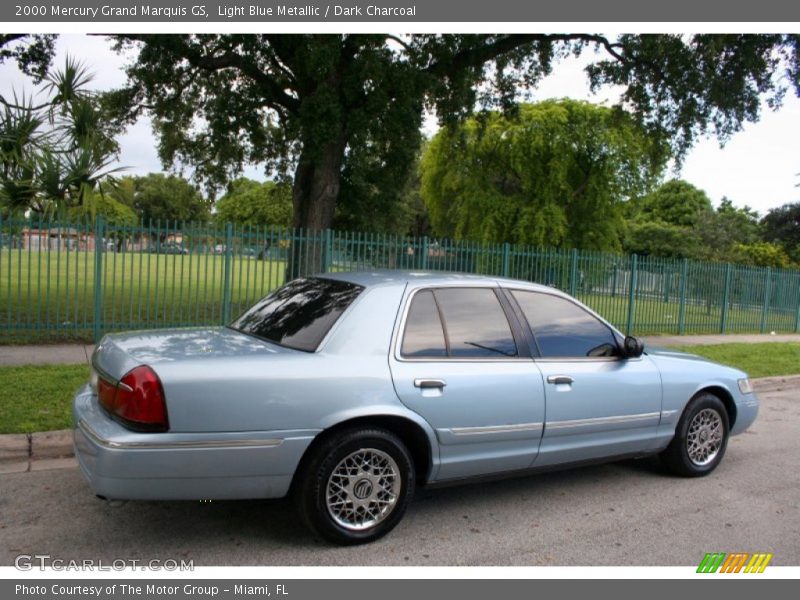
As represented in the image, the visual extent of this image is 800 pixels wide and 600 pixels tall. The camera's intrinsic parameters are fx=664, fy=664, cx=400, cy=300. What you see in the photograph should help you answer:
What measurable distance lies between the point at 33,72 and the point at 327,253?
747 cm

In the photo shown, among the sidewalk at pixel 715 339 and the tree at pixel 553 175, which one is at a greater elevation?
the tree at pixel 553 175

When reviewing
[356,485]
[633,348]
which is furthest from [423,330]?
[633,348]

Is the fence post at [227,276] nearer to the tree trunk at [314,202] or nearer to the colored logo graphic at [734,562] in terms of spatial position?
the tree trunk at [314,202]

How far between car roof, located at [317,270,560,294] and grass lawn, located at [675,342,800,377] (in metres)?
7.68

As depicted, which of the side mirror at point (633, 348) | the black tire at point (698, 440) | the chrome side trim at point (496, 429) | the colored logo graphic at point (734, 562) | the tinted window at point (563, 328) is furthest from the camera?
the black tire at point (698, 440)

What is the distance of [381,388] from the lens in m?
3.93

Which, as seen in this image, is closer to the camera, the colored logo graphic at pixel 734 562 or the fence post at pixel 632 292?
the colored logo graphic at pixel 734 562

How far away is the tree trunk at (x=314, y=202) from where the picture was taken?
12.3 m

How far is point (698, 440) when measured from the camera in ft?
18.3

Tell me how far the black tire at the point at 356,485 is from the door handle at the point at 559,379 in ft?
3.90

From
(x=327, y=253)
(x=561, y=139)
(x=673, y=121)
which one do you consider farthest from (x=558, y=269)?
(x=561, y=139)

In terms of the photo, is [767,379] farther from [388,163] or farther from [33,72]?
[33,72]

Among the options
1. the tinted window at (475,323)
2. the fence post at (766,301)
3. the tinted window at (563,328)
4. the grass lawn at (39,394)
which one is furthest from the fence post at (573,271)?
the tinted window at (475,323)

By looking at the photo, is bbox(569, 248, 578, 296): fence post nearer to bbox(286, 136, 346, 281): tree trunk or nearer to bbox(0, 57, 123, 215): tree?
bbox(286, 136, 346, 281): tree trunk
